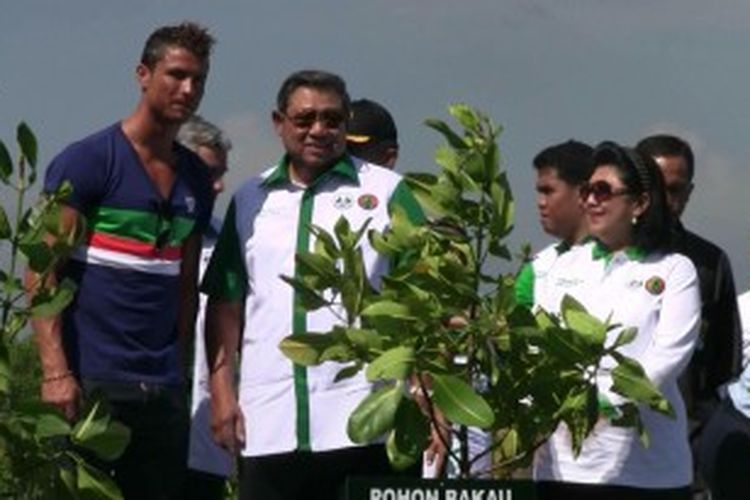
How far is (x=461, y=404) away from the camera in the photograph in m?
4.67

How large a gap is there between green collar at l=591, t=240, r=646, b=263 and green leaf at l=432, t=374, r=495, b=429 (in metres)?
1.63

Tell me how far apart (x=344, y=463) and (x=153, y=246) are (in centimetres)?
85

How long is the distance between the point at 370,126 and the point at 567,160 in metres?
0.72

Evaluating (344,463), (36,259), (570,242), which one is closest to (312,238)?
(344,463)

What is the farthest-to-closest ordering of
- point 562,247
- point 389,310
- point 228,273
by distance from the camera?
point 562,247 → point 228,273 → point 389,310

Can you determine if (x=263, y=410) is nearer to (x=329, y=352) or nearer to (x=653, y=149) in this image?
(x=329, y=352)

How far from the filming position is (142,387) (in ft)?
20.4

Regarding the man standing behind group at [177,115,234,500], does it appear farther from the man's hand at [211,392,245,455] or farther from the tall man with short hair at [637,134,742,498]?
the tall man with short hair at [637,134,742,498]

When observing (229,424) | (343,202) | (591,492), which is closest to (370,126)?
(343,202)

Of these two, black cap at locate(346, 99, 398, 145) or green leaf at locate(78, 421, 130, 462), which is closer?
green leaf at locate(78, 421, 130, 462)

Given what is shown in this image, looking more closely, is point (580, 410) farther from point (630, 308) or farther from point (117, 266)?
point (117, 266)

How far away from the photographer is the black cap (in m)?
7.49

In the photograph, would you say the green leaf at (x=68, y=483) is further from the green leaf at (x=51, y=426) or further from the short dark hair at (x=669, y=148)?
the short dark hair at (x=669, y=148)

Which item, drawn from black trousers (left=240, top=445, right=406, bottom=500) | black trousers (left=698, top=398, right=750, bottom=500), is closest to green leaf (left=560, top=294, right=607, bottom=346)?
black trousers (left=240, top=445, right=406, bottom=500)
